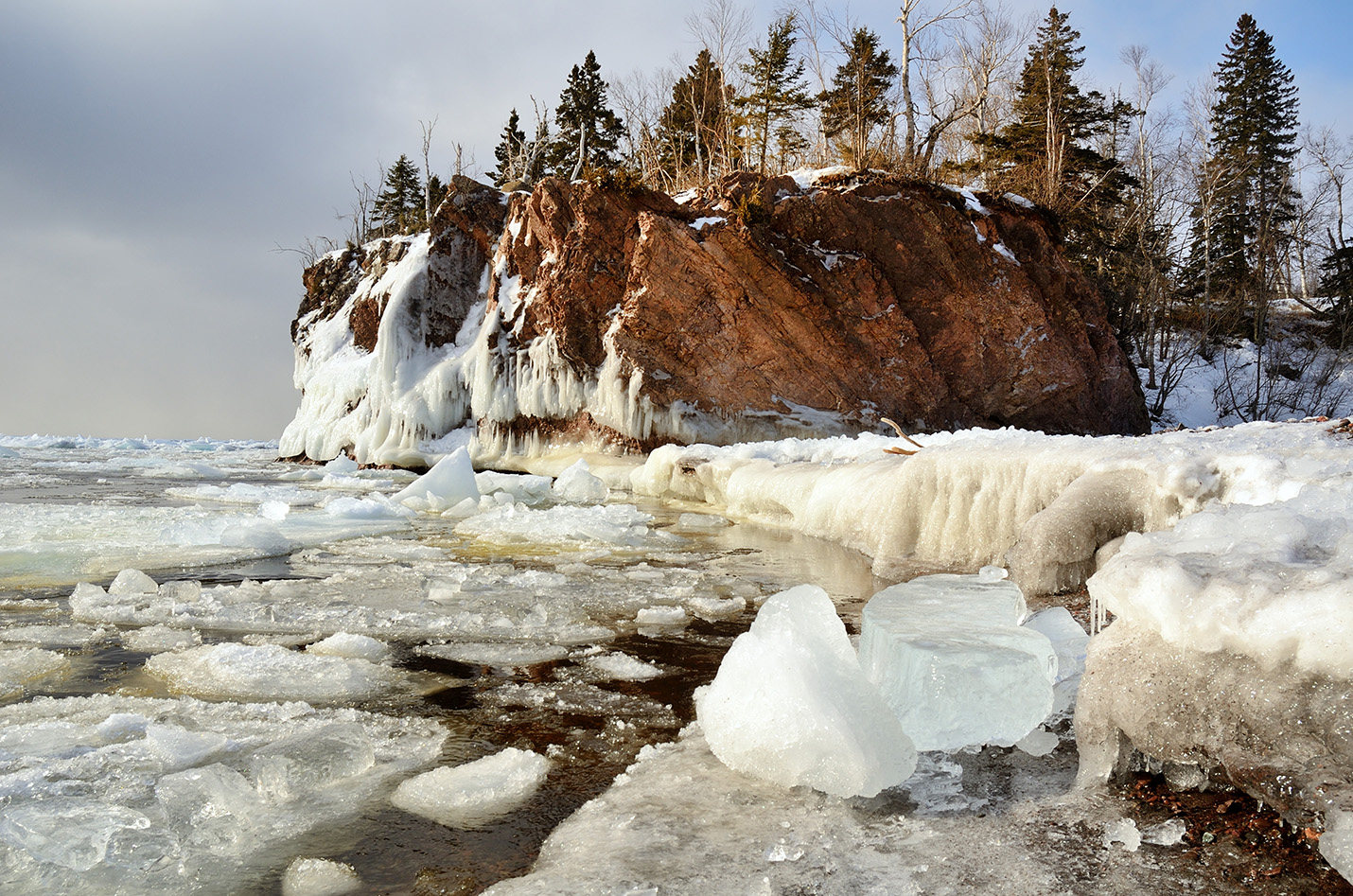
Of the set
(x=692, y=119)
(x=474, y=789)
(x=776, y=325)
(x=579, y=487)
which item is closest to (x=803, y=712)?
(x=474, y=789)

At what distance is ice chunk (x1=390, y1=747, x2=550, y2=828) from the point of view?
1.68m

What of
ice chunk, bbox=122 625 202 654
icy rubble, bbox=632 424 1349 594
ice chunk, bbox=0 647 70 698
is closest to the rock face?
icy rubble, bbox=632 424 1349 594

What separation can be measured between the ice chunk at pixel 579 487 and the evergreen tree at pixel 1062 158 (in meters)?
12.3

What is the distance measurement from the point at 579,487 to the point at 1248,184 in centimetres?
2703

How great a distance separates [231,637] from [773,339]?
450 inches

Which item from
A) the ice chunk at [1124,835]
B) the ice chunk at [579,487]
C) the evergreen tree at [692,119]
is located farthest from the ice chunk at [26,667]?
the evergreen tree at [692,119]

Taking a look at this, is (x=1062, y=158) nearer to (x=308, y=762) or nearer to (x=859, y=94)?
(x=859, y=94)

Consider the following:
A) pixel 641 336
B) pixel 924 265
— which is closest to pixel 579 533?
pixel 641 336

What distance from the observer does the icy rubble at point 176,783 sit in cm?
142

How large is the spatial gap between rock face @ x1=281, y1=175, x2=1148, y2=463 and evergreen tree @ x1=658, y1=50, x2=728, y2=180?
25.4 ft

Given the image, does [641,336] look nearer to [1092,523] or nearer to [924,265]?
[924,265]

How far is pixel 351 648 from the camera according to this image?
292cm

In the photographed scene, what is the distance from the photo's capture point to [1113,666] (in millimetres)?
1736

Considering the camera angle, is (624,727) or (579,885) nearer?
(579,885)
